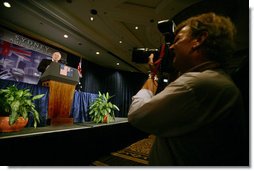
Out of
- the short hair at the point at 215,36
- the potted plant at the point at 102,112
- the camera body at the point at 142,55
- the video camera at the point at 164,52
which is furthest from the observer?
the potted plant at the point at 102,112

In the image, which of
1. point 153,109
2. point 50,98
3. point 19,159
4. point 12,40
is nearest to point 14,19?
point 12,40

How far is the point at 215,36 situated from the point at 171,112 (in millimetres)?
367

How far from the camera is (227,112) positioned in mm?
521

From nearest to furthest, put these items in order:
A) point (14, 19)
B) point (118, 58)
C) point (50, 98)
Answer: point (50, 98)
point (14, 19)
point (118, 58)

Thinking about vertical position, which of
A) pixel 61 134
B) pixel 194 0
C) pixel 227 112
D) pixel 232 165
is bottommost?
pixel 61 134

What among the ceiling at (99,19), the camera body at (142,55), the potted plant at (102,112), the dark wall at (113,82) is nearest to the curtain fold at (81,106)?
the potted plant at (102,112)

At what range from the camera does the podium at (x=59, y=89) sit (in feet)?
7.34

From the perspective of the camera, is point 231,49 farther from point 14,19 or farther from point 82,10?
point 14,19

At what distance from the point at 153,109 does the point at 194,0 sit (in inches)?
128

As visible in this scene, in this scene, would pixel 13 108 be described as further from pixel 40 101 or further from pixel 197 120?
pixel 197 120

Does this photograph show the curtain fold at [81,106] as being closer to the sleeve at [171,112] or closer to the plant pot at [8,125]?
the plant pot at [8,125]

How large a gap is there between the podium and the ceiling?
1.89 meters

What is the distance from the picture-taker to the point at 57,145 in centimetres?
171

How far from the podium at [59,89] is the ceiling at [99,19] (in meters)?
1.89
